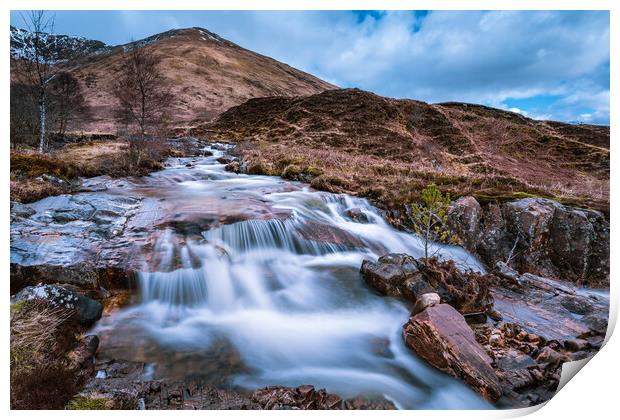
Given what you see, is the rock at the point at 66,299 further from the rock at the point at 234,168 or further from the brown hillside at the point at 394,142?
the rock at the point at 234,168

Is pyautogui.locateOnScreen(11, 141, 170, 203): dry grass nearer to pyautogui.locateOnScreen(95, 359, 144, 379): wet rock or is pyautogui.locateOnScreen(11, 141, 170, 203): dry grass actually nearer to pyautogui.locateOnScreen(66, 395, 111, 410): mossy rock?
pyautogui.locateOnScreen(95, 359, 144, 379): wet rock

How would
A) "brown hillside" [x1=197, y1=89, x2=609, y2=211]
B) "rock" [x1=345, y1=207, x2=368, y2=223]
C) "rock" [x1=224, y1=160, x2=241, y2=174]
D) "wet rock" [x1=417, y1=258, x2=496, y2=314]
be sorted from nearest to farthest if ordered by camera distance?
"wet rock" [x1=417, y1=258, x2=496, y2=314], "rock" [x1=345, y1=207, x2=368, y2=223], "brown hillside" [x1=197, y1=89, x2=609, y2=211], "rock" [x1=224, y1=160, x2=241, y2=174]

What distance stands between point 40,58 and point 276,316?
7.31 m

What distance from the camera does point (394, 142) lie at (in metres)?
25.0

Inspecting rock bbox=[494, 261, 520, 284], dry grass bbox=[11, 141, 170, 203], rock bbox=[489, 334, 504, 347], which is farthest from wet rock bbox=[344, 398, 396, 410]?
dry grass bbox=[11, 141, 170, 203]

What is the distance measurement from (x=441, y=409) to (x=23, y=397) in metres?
4.04

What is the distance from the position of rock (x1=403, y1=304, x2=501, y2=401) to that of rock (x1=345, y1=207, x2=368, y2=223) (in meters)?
4.59

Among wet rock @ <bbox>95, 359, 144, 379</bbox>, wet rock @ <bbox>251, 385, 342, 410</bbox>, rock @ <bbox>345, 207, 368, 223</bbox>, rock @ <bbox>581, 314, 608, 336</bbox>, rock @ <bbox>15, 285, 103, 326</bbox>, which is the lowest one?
wet rock @ <bbox>95, 359, 144, 379</bbox>

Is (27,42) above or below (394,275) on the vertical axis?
above

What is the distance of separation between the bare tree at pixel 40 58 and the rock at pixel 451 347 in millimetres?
6808

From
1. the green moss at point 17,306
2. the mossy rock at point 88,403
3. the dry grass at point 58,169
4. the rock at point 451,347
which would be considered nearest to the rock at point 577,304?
the rock at point 451,347

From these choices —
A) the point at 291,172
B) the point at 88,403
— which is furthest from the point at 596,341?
the point at 291,172

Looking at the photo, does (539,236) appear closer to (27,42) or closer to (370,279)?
(370,279)

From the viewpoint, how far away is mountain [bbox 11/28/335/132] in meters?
52.4
